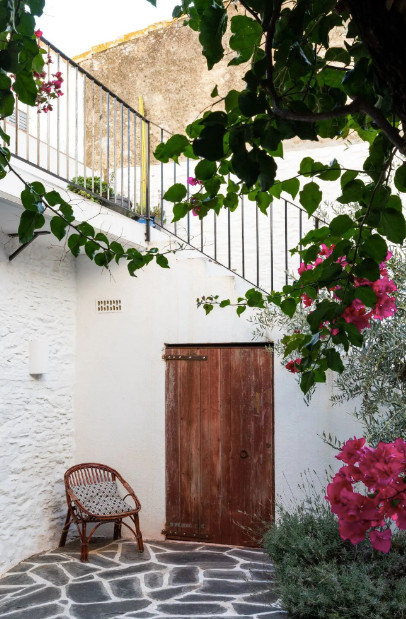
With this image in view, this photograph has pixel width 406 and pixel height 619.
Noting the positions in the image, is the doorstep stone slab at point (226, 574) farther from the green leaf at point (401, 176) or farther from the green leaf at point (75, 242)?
the green leaf at point (401, 176)

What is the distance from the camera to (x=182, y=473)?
19.8 ft

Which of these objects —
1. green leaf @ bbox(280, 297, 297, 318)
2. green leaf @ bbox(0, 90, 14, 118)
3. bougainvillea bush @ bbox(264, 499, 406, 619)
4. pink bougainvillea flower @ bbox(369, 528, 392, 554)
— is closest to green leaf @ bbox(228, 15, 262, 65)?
green leaf @ bbox(0, 90, 14, 118)

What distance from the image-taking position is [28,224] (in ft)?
4.47

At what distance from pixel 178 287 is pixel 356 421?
2040 millimetres

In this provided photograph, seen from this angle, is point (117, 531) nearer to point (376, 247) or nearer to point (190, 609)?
point (190, 609)

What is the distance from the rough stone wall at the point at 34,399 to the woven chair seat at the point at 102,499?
40cm

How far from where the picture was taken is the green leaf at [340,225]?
1268mm

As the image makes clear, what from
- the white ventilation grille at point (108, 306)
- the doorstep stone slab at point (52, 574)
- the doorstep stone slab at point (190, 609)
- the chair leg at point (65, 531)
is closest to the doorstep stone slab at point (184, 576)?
the doorstep stone slab at point (190, 609)

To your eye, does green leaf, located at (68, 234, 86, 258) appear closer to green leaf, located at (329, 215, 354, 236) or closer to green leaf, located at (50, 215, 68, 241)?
green leaf, located at (50, 215, 68, 241)

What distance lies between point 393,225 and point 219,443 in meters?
5.03

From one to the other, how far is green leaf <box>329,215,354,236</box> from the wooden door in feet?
15.0

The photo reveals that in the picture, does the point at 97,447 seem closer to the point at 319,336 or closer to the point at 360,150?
the point at 360,150

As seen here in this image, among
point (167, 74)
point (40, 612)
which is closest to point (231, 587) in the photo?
point (40, 612)

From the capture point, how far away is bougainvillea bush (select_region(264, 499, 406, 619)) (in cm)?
379
